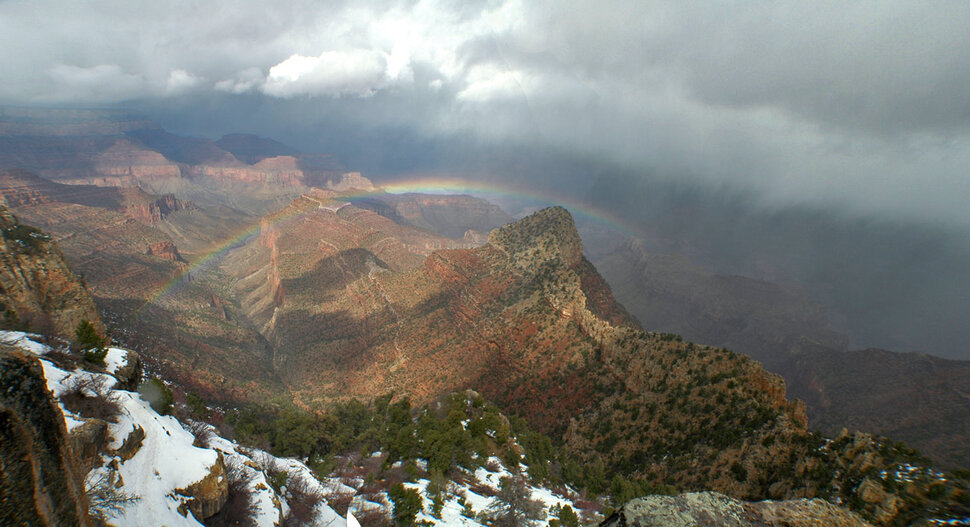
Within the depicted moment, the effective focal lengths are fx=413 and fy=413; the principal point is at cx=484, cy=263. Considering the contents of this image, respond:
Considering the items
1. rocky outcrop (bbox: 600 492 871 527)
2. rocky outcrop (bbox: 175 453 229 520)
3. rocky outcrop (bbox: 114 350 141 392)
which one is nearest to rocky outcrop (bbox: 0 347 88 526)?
rocky outcrop (bbox: 600 492 871 527)

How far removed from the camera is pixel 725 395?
115 feet

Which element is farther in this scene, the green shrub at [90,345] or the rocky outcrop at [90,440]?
the green shrub at [90,345]

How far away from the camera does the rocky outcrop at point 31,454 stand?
4328 millimetres

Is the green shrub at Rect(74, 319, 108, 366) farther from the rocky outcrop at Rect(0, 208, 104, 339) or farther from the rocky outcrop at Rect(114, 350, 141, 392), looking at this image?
the rocky outcrop at Rect(0, 208, 104, 339)

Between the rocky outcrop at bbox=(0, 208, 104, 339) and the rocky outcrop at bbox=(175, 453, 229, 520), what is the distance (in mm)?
26732

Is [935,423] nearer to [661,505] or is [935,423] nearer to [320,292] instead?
[661,505]

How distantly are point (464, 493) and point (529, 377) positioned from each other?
27.0 meters

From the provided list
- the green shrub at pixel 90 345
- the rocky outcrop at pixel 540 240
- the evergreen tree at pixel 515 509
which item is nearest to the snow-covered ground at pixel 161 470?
the green shrub at pixel 90 345

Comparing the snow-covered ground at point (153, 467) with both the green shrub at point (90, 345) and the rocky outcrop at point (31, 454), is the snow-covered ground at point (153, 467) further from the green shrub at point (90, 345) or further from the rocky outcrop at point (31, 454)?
the rocky outcrop at point (31, 454)

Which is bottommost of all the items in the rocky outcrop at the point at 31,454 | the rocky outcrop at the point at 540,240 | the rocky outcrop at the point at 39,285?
the rocky outcrop at the point at 39,285

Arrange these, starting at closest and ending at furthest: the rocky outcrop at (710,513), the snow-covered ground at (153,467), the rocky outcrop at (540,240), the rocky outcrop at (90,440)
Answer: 1. the rocky outcrop at (710,513)
2. the rocky outcrop at (90,440)
3. the snow-covered ground at (153,467)
4. the rocky outcrop at (540,240)

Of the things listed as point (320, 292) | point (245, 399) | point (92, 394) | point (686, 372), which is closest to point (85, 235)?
point (320, 292)

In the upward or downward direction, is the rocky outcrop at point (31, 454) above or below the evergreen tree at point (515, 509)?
above

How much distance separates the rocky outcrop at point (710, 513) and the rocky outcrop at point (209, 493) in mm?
14313
